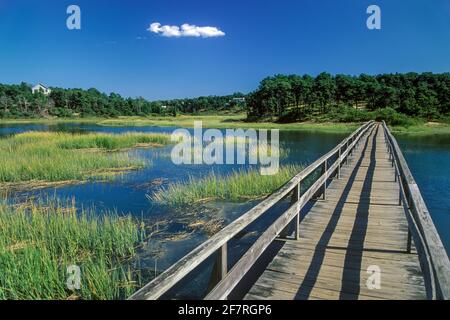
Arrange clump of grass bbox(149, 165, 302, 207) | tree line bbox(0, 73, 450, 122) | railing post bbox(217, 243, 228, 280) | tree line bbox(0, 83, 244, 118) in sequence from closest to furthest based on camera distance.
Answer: railing post bbox(217, 243, 228, 280) → clump of grass bbox(149, 165, 302, 207) → tree line bbox(0, 73, 450, 122) → tree line bbox(0, 83, 244, 118)

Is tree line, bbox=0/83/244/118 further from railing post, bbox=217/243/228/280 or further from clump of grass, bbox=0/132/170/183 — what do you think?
railing post, bbox=217/243/228/280

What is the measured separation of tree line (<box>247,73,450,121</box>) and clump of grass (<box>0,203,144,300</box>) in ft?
203

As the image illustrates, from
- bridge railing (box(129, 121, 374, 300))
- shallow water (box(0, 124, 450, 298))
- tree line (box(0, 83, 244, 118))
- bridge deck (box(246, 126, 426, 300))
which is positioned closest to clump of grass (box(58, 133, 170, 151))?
shallow water (box(0, 124, 450, 298))

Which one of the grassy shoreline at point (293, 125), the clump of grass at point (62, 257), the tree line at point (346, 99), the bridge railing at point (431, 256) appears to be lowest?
the clump of grass at point (62, 257)

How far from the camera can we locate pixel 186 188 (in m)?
13.1

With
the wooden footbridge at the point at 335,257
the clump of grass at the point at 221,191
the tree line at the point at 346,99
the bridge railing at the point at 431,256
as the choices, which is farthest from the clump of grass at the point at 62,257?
the tree line at the point at 346,99

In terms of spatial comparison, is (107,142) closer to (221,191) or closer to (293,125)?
(221,191)

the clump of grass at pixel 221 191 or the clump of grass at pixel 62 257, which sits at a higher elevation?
the clump of grass at pixel 221 191

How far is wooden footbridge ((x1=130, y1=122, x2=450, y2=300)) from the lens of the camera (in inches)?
114

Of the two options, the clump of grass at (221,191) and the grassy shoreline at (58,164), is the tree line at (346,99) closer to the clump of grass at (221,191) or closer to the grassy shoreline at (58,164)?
the grassy shoreline at (58,164)

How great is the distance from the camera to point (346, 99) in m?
79.8

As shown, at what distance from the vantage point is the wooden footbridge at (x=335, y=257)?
2895mm
